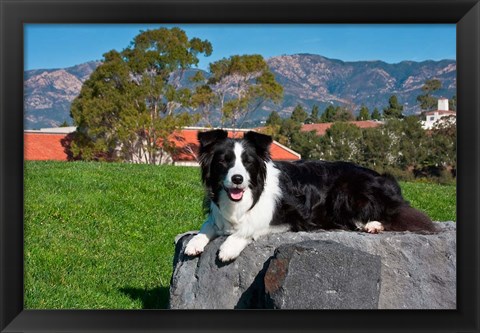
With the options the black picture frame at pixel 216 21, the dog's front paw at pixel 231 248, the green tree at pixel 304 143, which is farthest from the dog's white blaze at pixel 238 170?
the green tree at pixel 304 143

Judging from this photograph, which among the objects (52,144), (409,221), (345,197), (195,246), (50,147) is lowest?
(195,246)

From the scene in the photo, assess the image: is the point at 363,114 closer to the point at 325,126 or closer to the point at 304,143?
the point at 325,126

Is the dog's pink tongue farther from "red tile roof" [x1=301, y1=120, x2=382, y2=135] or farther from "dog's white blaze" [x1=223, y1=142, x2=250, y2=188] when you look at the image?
"red tile roof" [x1=301, y1=120, x2=382, y2=135]

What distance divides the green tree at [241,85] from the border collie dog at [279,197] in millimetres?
20506

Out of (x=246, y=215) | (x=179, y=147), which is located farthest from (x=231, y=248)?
(x=179, y=147)

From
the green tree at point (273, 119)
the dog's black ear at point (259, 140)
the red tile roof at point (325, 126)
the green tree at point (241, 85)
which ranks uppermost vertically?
the green tree at point (241, 85)

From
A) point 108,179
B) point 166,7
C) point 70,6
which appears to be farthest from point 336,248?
point 108,179

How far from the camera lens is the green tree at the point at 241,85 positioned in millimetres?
27031

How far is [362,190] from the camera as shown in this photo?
5.95 metres

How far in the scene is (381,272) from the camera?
16.7 ft

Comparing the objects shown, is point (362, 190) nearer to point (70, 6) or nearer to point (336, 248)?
point (336, 248)

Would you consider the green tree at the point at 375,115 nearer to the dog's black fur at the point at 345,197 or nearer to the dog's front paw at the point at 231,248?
the dog's black fur at the point at 345,197

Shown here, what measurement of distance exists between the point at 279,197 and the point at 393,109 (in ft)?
60.2
